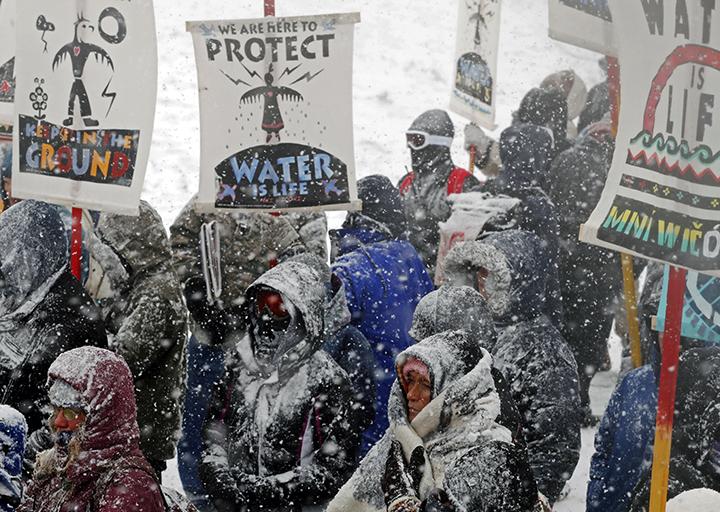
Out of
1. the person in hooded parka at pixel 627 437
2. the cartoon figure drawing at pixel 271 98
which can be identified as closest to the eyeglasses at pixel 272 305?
the cartoon figure drawing at pixel 271 98

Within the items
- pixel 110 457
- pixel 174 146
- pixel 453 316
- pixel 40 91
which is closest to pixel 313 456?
Answer: pixel 453 316

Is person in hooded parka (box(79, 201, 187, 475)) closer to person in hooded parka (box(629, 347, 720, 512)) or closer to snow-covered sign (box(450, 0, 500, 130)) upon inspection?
person in hooded parka (box(629, 347, 720, 512))

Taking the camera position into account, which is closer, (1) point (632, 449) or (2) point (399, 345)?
(1) point (632, 449)

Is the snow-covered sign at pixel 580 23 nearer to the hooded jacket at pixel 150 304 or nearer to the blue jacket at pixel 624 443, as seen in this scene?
the blue jacket at pixel 624 443

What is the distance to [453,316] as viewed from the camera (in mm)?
4531

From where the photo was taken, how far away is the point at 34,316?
477 centimetres

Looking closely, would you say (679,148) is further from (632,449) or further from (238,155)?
(238,155)

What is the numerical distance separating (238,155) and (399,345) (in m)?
1.12

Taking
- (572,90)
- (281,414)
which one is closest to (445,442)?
(281,414)

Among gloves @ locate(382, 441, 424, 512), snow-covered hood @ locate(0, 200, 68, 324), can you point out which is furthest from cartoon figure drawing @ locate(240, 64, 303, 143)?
gloves @ locate(382, 441, 424, 512)

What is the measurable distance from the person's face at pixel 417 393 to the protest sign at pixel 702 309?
1376 millimetres

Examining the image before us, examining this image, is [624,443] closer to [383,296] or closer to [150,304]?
[383,296]

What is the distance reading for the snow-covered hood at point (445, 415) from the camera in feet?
11.9

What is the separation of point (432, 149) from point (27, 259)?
3.73 meters
